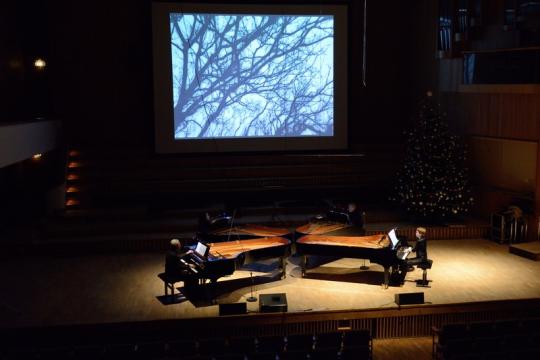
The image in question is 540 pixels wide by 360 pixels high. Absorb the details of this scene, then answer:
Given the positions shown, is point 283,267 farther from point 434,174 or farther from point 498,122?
point 498,122

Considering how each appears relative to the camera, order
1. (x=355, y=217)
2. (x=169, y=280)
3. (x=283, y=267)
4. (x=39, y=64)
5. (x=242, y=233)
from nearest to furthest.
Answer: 1. (x=169, y=280)
2. (x=283, y=267)
3. (x=242, y=233)
4. (x=355, y=217)
5. (x=39, y=64)

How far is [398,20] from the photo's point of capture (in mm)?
15070

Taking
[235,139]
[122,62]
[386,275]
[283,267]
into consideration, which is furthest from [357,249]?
[122,62]

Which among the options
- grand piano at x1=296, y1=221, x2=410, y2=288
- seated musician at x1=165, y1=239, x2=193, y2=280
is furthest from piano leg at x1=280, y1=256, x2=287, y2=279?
seated musician at x1=165, y1=239, x2=193, y2=280

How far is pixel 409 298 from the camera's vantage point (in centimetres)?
866

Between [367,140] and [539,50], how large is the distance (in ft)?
17.2

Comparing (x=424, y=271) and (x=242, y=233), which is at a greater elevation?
(x=242, y=233)

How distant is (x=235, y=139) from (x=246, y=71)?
4.63 ft

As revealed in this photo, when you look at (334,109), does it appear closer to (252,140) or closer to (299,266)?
(252,140)

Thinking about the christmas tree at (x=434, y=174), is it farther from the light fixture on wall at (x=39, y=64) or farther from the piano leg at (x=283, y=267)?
the light fixture on wall at (x=39, y=64)

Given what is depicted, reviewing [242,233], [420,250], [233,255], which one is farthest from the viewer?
[242,233]

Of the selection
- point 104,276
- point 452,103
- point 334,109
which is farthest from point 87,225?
point 452,103

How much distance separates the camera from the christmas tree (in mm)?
12180

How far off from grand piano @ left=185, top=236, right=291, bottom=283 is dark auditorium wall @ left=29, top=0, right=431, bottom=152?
204 inches
